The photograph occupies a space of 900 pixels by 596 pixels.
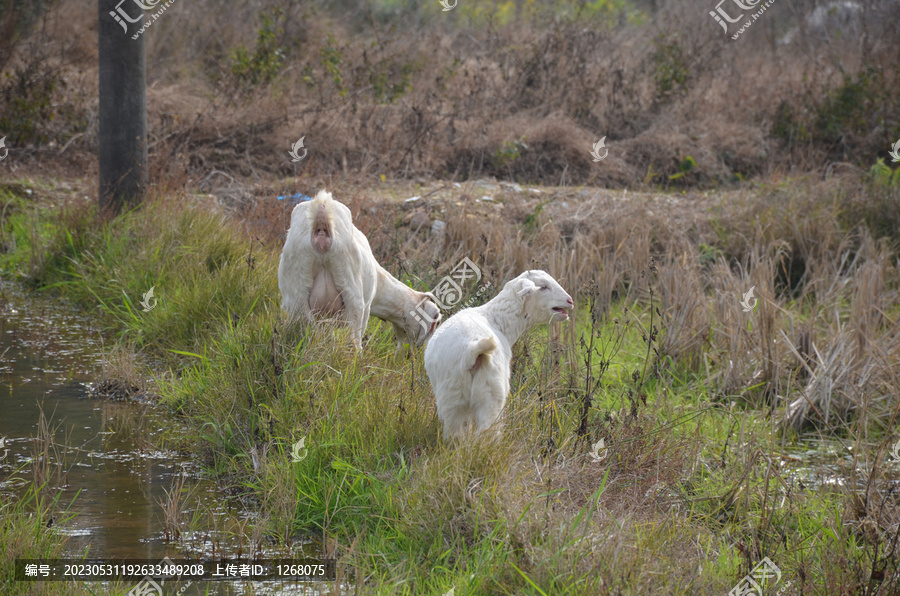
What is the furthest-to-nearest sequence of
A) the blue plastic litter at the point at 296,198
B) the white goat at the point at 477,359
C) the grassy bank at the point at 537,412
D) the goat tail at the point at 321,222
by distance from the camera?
the blue plastic litter at the point at 296,198 → the goat tail at the point at 321,222 → the white goat at the point at 477,359 → the grassy bank at the point at 537,412

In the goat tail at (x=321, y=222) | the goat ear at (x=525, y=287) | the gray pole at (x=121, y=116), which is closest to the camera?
the goat ear at (x=525, y=287)

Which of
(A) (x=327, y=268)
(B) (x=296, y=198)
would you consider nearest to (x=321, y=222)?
(A) (x=327, y=268)

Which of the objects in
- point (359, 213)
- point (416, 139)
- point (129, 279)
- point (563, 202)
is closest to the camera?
point (129, 279)

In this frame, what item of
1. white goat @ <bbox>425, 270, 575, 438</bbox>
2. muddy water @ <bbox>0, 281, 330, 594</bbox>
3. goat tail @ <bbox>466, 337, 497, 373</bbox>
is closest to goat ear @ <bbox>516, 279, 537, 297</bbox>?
white goat @ <bbox>425, 270, 575, 438</bbox>

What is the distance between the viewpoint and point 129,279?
7035mm

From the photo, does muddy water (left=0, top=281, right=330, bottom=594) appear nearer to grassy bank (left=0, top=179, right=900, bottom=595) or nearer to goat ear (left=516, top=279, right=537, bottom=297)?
grassy bank (left=0, top=179, right=900, bottom=595)

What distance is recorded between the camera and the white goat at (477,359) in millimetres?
3861

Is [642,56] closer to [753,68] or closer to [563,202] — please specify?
[753,68]

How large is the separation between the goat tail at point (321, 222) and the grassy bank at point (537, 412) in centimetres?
50

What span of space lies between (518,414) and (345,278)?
58.9 inches

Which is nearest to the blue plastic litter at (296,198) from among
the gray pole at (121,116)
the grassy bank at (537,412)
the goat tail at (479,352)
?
the grassy bank at (537,412)

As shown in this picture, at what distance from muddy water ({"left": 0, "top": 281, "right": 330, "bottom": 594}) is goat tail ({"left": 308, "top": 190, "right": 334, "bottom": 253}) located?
1.38 metres

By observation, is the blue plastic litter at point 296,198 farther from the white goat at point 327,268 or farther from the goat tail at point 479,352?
the goat tail at point 479,352

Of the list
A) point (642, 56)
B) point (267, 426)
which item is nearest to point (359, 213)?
point (267, 426)
